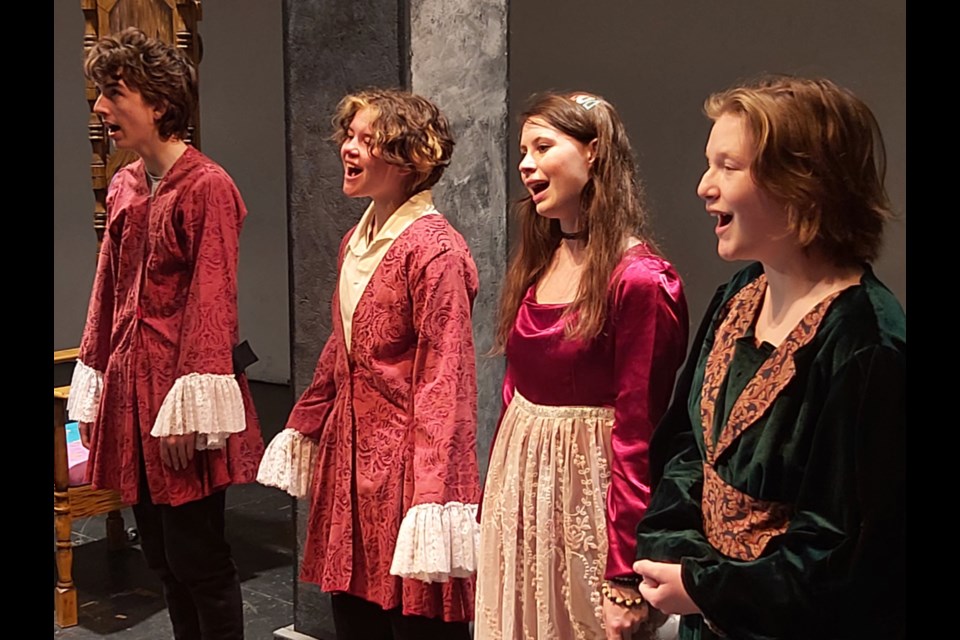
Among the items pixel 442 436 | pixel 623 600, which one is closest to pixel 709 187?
pixel 623 600

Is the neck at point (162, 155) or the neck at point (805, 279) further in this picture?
the neck at point (162, 155)

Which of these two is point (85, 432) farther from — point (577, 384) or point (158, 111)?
point (577, 384)

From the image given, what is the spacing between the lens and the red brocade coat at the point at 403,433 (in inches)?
85.4

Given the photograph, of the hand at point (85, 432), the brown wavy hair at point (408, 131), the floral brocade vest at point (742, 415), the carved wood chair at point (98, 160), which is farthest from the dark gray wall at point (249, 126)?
the floral brocade vest at point (742, 415)

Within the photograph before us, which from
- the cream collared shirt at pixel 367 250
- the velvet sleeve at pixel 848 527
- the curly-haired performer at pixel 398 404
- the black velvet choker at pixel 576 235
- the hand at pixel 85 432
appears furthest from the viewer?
the hand at pixel 85 432

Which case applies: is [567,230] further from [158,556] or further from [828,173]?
[158,556]

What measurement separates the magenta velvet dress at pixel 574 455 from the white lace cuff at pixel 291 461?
528mm

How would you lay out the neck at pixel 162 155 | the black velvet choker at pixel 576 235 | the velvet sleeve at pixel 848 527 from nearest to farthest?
the velvet sleeve at pixel 848 527, the black velvet choker at pixel 576 235, the neck at pixel 162 155

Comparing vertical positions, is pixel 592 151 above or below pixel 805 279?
above

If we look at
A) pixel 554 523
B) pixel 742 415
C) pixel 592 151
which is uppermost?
pixel 592 151

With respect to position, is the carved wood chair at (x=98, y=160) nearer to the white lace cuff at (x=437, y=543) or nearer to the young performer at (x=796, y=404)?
the white lace cuff at (x=437, y=543)

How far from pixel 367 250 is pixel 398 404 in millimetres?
321

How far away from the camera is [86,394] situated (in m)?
2.84

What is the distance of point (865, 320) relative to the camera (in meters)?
1.42
